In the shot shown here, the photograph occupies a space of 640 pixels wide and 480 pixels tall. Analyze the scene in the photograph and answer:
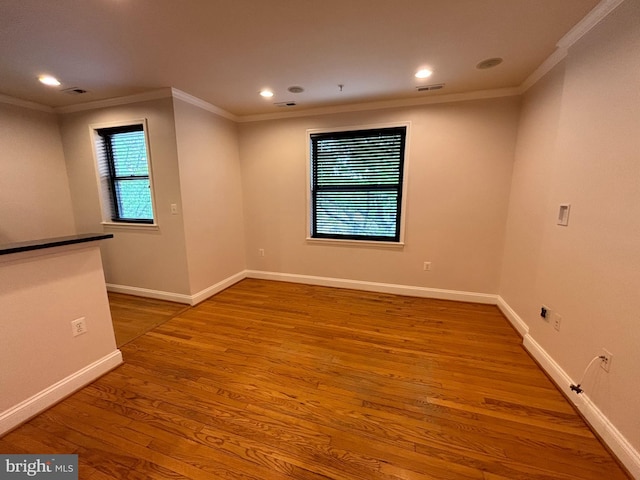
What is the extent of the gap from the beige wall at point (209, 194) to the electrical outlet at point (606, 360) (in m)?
3.62

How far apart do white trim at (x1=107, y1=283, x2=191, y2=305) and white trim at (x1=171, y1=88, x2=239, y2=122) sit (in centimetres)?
230

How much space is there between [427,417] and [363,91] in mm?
3040

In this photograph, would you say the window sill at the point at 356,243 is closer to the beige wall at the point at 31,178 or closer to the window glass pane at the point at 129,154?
the window glass pane at the point at 129,154

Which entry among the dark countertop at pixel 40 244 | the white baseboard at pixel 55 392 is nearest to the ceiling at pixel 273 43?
the dark countertop at pixel 40 244

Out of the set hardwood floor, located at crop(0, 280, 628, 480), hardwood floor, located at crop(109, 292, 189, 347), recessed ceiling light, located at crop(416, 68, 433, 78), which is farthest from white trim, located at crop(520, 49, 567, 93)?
hardwood floor, located at crop(109, 292, 189, 347)

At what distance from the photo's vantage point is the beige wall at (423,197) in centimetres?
291

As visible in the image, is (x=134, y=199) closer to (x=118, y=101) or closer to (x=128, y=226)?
(x=128, y=226)

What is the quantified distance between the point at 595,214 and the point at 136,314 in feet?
13.7

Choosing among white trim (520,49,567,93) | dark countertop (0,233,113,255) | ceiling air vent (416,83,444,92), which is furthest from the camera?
ceiling air vent (416,83,444,92)

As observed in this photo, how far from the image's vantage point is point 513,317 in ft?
8.75

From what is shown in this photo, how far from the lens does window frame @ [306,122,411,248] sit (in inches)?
125

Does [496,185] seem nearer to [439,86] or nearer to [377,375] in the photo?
[439,86]

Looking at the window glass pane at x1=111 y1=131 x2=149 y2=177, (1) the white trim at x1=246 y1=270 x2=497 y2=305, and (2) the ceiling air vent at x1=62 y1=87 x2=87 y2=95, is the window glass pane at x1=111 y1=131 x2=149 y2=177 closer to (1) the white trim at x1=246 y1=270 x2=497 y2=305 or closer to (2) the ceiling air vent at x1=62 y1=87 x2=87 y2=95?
(2) the ceiling air vent at x1=62 y1=87 x2=87 y2=95

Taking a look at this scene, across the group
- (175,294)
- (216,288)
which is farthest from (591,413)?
(175,294)
